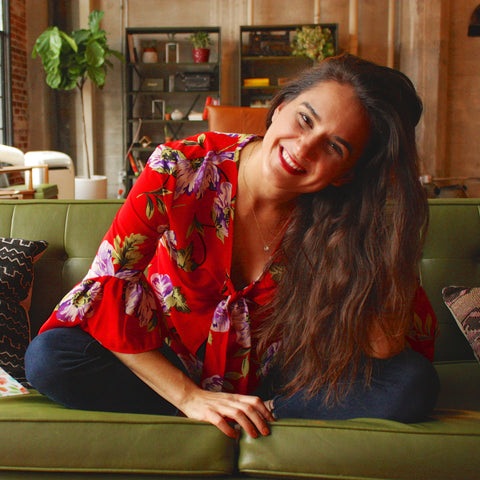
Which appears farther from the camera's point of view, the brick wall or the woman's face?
the brick wall

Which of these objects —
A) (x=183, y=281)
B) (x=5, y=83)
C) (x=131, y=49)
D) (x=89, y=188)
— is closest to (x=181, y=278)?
(x=183, y=281)

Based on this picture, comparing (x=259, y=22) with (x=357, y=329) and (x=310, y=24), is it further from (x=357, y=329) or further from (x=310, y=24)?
(x=357, y=329)

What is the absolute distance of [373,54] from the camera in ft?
21.3

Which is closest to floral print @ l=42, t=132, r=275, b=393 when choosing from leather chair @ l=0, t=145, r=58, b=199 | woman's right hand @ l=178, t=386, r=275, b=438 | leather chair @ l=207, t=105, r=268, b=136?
woman's right hand @ l=178, t=386, r=275, b=438

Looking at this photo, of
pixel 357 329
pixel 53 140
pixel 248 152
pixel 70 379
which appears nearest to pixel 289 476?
pixel 357 329

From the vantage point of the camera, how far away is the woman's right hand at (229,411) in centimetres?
101

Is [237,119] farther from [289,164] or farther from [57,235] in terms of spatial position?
[289,164]

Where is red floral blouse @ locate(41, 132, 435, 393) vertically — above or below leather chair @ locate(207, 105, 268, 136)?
below

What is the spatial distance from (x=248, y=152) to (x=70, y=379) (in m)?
0.65

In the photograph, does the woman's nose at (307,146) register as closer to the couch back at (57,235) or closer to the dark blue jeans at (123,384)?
the dark blue jeans at (123,384)

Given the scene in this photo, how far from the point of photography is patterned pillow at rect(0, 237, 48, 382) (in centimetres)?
138

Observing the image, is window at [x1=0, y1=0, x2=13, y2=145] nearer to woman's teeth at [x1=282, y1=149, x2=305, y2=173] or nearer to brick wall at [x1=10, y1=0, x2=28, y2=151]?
brick wall at [x1=10, y1=0, x2=28, y2=151]

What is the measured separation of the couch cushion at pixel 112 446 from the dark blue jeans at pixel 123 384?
16 centimetres

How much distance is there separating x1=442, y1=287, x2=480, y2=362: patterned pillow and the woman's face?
0.61 metres
